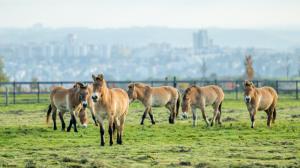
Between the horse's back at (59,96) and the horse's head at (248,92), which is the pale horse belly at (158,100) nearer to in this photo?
the horse's back at (59,96)

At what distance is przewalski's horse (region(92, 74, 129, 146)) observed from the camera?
2205 cm

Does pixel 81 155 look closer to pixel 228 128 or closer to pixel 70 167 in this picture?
pixel 70 167

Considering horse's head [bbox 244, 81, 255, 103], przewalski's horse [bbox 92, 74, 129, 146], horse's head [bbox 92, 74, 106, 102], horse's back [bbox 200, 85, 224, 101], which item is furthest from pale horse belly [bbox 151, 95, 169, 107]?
horse's head [bbox 92, 74, 106, 102]

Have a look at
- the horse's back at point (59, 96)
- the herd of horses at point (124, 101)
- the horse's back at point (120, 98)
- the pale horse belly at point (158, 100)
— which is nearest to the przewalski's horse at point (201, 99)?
the herd of horses at point (124, 101)

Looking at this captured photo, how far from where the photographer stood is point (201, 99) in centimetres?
3008

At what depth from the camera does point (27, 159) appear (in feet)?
63.4

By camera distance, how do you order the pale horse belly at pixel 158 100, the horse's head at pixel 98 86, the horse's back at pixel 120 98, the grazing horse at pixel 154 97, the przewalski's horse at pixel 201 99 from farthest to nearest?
the pale horse belly at pixel 158 100 < the grazing horse at pixel 154 97 < the przewalski's horse at pixel 201 99 < the horse's back at pixel 120 98 < the horse's head at pixel 98 86

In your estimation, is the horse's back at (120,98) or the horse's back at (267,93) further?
the horse's back at (267,93)

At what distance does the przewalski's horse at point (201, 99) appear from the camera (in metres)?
29.7

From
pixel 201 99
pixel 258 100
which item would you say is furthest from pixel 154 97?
pixel 258 100

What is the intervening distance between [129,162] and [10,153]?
364 centimetres

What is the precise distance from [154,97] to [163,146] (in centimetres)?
1052

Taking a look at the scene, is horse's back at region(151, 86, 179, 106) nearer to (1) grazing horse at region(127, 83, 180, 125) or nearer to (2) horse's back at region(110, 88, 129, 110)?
(1) grazing horse at region(127, 83, 180, 125)

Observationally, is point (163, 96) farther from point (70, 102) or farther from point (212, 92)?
point (70, 102)
